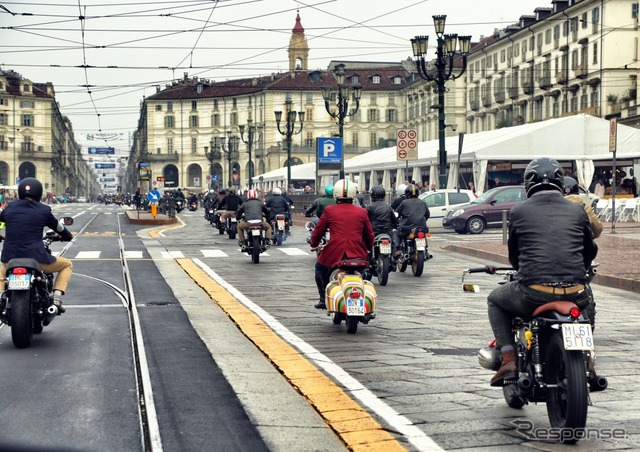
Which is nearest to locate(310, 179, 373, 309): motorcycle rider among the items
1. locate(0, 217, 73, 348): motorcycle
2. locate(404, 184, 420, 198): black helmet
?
locate(0, 217, 73, 348): motorcycle

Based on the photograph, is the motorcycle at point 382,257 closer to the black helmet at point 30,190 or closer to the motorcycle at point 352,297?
the motorcycle at point 352,297

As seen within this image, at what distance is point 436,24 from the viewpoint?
2870 cm

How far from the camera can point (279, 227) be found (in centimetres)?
2514

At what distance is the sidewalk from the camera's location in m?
15.1

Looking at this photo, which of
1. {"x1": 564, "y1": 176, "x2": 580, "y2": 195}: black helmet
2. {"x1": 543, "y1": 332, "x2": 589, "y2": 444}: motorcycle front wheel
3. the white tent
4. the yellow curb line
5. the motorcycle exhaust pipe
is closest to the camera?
{"x1": 543, "y1": 332, "x2": 589, "y2": 444}: motorcycle front wheel

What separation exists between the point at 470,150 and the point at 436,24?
8.76 meters

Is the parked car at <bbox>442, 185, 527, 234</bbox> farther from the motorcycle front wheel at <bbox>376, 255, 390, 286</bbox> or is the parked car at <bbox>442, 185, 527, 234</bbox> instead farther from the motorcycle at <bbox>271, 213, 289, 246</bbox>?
the motorcycle front wheel at <bbox>376, 255, 390, 286</bbox>

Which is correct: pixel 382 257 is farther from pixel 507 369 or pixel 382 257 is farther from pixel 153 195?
pixel 153 195

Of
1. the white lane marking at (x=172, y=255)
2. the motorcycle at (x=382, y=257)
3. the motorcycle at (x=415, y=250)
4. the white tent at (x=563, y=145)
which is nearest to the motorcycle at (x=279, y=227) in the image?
the white lane marking at (x=172, y=255)

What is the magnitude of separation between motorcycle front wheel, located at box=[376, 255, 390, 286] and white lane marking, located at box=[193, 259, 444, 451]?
3887 millimetres

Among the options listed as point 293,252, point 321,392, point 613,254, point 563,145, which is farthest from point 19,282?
point 563,145

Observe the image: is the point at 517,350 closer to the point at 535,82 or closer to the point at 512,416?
the point at 512,416

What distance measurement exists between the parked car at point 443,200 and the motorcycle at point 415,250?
626 inches

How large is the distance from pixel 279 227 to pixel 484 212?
27.0 feet
